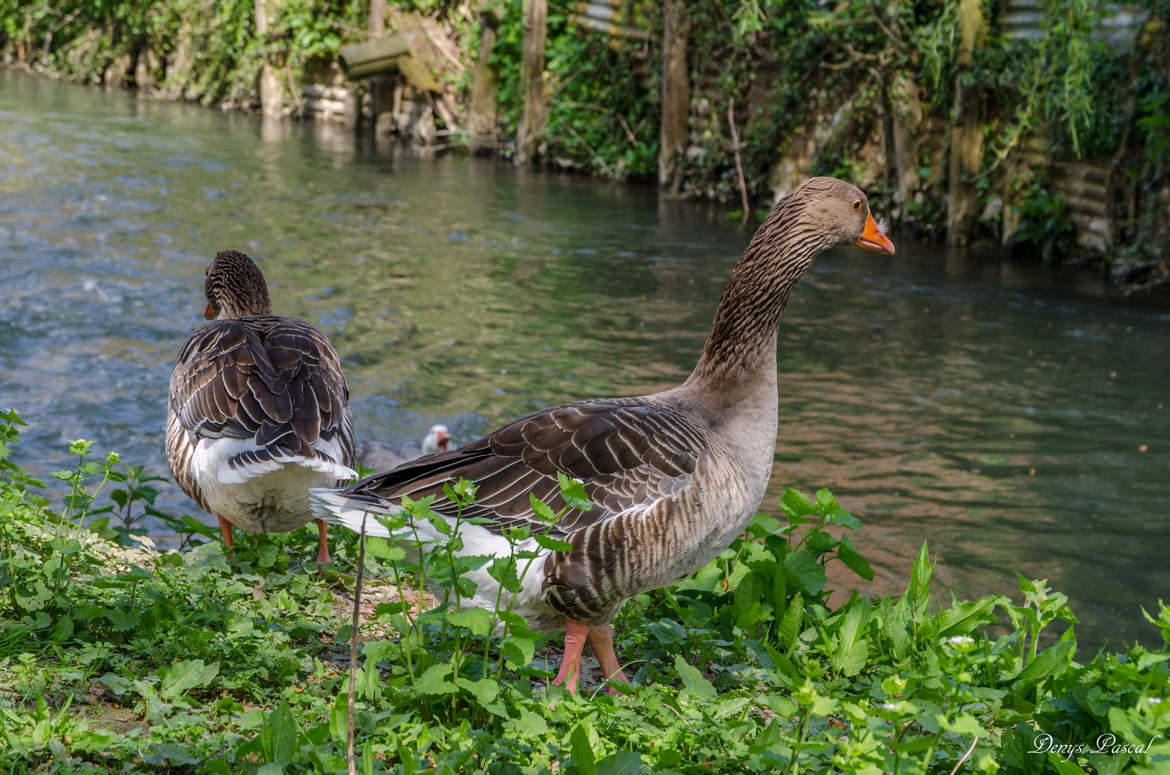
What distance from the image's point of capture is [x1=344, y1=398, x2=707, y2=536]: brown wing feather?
3.60 metres

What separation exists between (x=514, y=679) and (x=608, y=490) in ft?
2.23

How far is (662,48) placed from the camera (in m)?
20.9

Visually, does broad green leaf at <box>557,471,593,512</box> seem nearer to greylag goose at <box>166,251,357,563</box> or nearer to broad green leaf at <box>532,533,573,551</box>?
broad green leaf at <box>532,533,573,551</box>

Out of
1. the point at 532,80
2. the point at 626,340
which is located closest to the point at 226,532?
the point at 626,340

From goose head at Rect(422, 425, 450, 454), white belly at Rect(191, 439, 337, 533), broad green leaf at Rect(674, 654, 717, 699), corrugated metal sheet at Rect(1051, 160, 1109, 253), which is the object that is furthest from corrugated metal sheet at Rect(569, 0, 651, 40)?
broad green leaf at Rect(674, 654, 717, 699)

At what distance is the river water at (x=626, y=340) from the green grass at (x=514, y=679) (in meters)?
2.45

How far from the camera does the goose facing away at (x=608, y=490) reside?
353 cm

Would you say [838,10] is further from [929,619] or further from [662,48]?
[929,619]

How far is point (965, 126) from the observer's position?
15250 millimetres

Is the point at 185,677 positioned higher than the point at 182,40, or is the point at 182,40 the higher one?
the point at 182,40

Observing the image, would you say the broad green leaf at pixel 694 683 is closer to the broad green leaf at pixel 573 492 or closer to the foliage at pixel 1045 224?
the broad green leaf at pixel 573 492

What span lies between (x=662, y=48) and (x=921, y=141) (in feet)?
20.1

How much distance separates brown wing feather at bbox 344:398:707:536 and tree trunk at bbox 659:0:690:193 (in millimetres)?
16776
